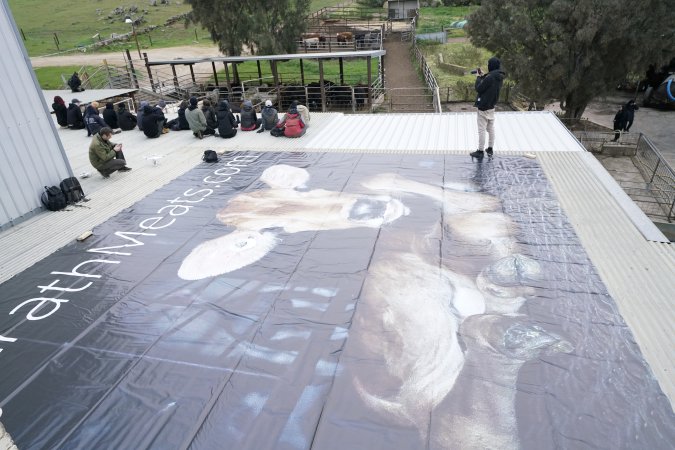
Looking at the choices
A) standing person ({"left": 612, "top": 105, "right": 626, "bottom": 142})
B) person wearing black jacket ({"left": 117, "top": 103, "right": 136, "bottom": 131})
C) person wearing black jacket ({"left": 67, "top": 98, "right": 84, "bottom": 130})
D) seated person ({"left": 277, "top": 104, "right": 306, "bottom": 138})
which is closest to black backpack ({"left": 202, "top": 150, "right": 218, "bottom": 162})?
seated person ({"left": 277, "top": 104, "right": 306, "bottom": 138})

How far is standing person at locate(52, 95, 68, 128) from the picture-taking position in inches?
458

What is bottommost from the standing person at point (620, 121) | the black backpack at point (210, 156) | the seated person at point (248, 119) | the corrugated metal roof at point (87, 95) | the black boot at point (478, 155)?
the standing person at point (620, 121)

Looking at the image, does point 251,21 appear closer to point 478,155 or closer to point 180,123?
point 180,123

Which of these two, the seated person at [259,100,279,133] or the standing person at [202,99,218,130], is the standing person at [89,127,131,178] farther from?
the seated person at [259,100,279,133]

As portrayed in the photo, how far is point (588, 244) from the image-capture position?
4707 millimetres

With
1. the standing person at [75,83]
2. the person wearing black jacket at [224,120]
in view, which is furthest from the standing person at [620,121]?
the standing person at [75,83]

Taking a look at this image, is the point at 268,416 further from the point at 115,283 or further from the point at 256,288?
the point at 115,283

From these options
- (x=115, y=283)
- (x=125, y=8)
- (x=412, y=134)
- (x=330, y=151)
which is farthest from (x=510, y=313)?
(x=125, y=8)

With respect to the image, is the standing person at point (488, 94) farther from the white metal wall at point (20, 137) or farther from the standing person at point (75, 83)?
the standing person at point (75, 83)

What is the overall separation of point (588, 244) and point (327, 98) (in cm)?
1424

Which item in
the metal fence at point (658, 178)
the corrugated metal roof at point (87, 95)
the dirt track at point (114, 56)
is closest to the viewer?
the metal fence at point (658, 178)

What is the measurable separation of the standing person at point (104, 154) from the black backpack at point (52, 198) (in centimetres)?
122

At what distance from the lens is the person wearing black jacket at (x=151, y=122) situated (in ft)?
32.7

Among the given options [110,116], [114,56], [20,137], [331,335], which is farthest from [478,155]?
[114,56]
